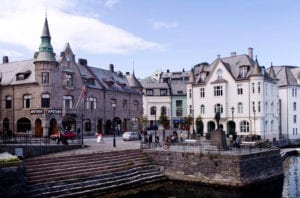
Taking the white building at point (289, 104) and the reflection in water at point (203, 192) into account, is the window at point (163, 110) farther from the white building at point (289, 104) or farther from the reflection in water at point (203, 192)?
the reflection in water at point (203, 192)

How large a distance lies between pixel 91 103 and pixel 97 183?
3057 cm

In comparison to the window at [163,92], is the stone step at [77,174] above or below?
below

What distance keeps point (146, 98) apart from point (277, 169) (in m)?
48.6

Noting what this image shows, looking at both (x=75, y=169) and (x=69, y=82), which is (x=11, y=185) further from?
(x=69, y=82)

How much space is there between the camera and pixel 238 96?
60.4 metres

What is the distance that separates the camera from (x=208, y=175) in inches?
1234

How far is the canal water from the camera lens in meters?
27.3

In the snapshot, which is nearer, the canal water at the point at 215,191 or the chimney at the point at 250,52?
the canal water at the point at 215,191

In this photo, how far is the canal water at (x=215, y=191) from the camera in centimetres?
2733

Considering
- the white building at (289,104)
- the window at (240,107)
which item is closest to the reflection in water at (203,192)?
the window at (240,107)

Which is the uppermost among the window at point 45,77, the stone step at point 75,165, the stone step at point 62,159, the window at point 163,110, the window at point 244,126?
the window at point 45,77

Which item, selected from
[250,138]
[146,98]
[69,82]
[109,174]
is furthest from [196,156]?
[146,98]

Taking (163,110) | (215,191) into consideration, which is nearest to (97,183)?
(215,191)

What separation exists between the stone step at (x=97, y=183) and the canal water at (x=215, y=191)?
119 cm
